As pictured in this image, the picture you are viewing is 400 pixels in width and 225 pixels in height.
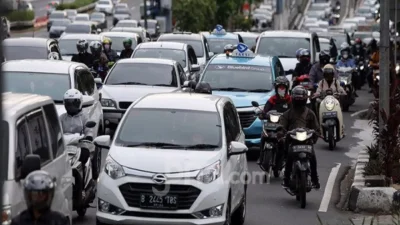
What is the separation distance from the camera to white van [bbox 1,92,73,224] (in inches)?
357

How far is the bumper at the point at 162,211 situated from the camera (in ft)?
38.8

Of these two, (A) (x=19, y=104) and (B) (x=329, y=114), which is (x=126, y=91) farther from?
(A) (x=19, y=104)

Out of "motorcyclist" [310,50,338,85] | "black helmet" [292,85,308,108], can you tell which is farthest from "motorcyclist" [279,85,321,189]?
"motorcyclist" [310,50,338,85]

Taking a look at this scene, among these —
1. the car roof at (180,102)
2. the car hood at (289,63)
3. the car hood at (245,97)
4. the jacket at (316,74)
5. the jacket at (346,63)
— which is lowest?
the jacket at (346,63)

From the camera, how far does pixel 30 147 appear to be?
9.94 metres

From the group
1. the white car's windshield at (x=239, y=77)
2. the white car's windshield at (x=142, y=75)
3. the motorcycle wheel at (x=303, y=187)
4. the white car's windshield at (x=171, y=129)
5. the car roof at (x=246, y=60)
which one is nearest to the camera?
the white car's windshield at (x=171, y=129)

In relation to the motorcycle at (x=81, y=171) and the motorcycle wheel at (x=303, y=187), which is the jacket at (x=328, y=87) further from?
the motorcycle at (x=81, y=171)

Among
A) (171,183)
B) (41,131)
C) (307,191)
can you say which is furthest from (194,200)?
(307,191)

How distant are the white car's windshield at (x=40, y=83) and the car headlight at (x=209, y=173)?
6446 millimetres

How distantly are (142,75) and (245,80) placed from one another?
276 centimetres

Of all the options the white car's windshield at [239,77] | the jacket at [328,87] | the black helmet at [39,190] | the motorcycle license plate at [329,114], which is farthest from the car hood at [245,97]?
the black helmet at [39,190]

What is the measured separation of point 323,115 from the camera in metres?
21.7

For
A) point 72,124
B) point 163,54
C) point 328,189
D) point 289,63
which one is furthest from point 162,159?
point 289,63

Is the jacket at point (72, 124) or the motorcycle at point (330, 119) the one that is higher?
the jacket at point (72, 124)
